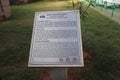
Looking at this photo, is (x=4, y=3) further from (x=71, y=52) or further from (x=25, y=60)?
(x=71, y=52)

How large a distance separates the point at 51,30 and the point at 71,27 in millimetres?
372

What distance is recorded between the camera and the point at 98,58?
614 centimetres

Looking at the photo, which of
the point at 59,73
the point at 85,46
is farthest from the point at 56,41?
the point at 85,46

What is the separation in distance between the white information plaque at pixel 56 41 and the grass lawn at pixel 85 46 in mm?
1551

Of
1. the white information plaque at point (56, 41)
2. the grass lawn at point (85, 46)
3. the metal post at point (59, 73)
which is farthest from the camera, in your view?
the grass lawn at point (85, 46)

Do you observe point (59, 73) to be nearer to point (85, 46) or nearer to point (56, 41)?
point (56, 41)

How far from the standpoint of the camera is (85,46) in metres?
6.97

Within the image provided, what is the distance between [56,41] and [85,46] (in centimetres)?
316

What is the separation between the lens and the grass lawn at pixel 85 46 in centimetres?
538

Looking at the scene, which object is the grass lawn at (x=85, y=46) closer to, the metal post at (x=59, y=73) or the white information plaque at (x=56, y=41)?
the metal post at (x=59, y=73)

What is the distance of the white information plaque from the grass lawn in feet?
5.09

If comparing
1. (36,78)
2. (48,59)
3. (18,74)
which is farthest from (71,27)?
(18,74)

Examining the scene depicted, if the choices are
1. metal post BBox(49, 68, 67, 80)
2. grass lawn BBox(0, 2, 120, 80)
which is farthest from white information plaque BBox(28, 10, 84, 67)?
grass lawn BBox(0, 2, 120, 80)

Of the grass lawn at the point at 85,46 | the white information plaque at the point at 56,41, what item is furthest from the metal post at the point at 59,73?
the grass lawn at the point at 85,46
